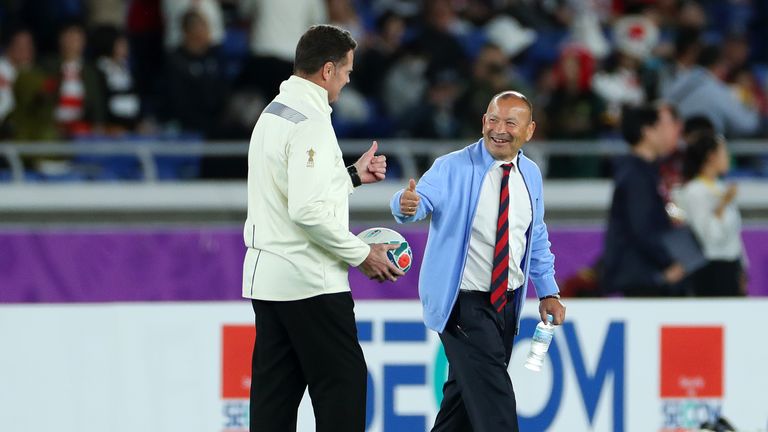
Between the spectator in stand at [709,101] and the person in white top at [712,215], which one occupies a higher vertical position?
the spectator in stand at [709,101]

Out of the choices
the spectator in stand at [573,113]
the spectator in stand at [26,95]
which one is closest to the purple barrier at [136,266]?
the spectator in stand at [26,95]

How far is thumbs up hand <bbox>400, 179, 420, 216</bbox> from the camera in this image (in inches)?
215

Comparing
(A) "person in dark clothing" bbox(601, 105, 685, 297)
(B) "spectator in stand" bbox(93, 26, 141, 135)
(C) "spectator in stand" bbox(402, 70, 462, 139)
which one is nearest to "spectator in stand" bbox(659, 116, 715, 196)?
(A) "person in dark clothing" bbox(601, 105, 685, 297)

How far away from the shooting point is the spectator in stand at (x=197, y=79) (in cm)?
1177

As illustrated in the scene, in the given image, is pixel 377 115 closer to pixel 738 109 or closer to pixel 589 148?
pixel 589 148

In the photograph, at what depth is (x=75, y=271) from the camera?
35.2 ft

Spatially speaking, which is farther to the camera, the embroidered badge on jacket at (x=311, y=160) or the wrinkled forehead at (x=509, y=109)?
the wrinkled forehead at (x=509, y=109)

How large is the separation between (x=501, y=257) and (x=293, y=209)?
96 centimetres

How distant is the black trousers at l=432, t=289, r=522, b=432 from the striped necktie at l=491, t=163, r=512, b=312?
6 centimetres

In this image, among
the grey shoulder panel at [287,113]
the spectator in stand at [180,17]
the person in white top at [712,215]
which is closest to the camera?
the grey shoulder panel at [287,113]

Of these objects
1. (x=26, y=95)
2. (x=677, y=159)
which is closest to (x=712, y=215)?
(x=677, y=159)

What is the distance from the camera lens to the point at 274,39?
465 inches

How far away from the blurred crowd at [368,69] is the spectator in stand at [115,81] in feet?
0.04

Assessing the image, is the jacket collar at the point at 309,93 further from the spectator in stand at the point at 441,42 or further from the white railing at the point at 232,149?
the spectator in stand at the point at 441,42
